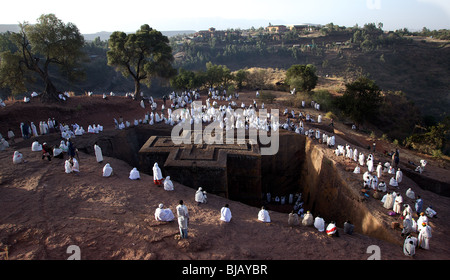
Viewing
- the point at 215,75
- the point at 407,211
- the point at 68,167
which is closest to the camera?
the point at 407,211

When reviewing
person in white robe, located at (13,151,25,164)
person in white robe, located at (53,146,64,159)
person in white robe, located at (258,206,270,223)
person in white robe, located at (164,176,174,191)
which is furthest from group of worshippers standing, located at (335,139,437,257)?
person in white robe, located at (13,151,25,164)

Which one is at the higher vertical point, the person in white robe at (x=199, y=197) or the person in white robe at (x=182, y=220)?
the person in white robe at (x=182, y=220)

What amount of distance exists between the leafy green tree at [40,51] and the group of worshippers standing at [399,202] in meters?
21.9

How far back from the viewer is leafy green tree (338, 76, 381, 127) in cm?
2642

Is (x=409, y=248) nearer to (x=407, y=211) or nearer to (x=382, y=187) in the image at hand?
(x=407, y=211)

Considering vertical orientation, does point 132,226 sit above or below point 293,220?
above

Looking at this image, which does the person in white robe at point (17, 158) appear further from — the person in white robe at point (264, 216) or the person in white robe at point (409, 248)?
the person in white robe at point (409, 248)

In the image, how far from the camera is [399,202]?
33.1 ft

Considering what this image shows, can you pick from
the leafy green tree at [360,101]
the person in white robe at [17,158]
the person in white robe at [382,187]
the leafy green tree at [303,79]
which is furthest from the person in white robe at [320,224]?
the leafy green tree at [303,79]

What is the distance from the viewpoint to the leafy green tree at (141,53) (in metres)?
24.8

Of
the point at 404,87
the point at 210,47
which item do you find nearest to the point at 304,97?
the point at 404,87

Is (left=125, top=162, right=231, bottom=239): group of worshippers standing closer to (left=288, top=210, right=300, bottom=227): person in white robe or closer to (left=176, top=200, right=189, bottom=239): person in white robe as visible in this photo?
(left=176, top=200, right=189, bottom=239): person in white robe

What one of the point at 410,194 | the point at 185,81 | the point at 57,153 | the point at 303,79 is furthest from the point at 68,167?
the point at 303,79

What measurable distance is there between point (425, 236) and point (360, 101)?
20.7m
